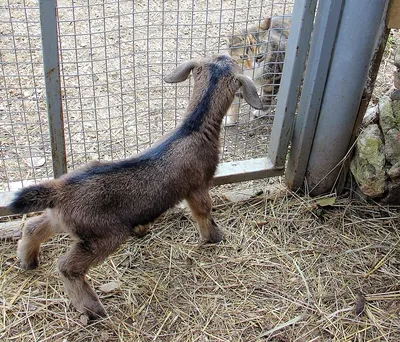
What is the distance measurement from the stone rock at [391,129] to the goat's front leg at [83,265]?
93.7 inches

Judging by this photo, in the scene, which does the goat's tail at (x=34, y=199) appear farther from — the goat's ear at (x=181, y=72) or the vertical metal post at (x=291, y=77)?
the vertical metal post at (x=291, y=77)

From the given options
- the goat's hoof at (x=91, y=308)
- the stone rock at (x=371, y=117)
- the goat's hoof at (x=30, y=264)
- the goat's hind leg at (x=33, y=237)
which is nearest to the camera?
the goat's hoof at (x=91, y=308)

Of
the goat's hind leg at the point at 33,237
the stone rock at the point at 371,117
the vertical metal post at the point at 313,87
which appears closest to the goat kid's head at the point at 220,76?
the vertical metal post at the point at 313,87

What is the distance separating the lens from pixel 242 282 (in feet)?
13.3

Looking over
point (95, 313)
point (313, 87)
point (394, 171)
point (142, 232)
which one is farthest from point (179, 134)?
point (394, 171)

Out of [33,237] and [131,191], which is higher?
[131,191]

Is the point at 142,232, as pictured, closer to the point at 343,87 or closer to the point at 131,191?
the point at 131,191

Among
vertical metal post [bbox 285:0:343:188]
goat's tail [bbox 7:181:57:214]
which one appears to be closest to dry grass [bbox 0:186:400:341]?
vertical metal post [bbox 285:0:343:188]

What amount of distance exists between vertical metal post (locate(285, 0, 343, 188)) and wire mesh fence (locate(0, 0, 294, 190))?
1.59 feet

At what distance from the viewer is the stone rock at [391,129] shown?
4.45 metres

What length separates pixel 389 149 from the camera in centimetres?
449

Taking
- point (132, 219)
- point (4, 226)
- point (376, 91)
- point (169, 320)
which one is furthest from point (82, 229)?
point (376, 91)

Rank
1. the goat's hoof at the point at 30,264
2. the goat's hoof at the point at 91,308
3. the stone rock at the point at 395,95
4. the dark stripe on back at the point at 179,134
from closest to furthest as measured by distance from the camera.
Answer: the dark stripe on back at the point at 179,134
the goat's hoof at the point at 91,308
the goat's hoof at the point at 30,264
the stone rock at the point at 395,95

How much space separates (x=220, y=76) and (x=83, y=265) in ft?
5.56
